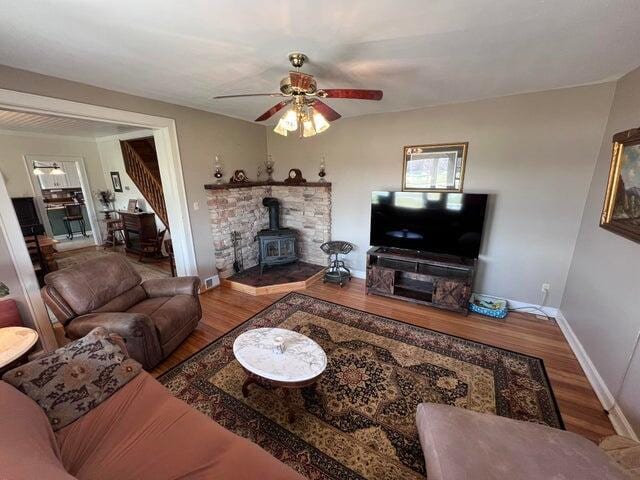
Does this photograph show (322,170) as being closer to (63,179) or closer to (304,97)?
(304,97)

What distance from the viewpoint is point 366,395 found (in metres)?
1.98

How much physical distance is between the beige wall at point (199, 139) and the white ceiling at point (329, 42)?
17cm

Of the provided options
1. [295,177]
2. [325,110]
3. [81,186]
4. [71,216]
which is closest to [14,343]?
[325,110]

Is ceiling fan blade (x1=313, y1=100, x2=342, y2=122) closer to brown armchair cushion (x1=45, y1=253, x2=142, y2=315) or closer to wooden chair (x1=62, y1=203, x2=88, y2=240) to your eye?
brown armchair cushion (x1=45, y1=253, x2=142, y2=315)

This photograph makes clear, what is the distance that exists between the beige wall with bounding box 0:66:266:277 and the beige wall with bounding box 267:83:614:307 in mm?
1676

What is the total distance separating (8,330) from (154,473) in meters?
1.78

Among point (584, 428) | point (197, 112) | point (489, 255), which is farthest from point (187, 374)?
point (489, 255)

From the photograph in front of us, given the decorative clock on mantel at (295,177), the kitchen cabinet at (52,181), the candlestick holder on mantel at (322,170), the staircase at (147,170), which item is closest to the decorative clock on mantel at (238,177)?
the decorative clock on mantel at (295,177)

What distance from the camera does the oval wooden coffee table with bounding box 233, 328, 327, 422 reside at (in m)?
1.63

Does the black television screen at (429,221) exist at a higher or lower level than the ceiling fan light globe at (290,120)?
lower

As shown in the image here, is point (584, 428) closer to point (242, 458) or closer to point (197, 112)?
point (242, 458)

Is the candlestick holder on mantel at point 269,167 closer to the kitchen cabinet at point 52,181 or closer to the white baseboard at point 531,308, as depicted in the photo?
the white baseboard at point 531,308

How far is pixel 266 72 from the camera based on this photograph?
2.17 meters

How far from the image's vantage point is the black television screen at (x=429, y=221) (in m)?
3.02
